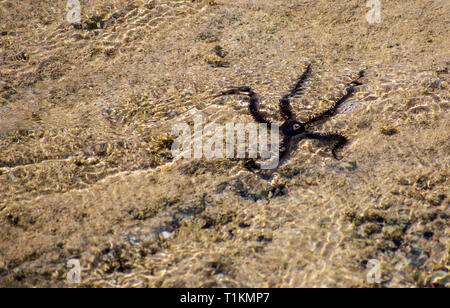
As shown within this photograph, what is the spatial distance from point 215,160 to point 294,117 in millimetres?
875

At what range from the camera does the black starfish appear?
3035mm

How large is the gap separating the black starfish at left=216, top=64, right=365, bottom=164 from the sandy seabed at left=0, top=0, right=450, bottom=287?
68 mm

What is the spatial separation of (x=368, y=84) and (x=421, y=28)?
134cm

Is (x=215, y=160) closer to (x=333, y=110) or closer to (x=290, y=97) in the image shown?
(x=290, y=97)

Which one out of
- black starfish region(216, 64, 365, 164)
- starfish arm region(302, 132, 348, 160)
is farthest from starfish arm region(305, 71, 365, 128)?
starfish arm region(302, 132, 348, 160)

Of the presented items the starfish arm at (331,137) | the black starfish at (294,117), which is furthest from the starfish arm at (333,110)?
the starfish arm at (331,137)

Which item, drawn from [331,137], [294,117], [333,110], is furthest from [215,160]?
[333,110]

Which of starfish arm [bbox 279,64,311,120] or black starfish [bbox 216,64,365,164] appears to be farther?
starfish arm [bbox 279,64,311,120]

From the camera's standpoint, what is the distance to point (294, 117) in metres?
3.26

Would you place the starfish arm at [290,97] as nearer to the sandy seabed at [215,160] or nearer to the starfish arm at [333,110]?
the sandy seabed at [215,160]

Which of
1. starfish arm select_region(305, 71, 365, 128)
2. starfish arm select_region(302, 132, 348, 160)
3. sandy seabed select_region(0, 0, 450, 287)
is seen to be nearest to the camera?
sandy seabed select_region(0, 0, 450, 287)

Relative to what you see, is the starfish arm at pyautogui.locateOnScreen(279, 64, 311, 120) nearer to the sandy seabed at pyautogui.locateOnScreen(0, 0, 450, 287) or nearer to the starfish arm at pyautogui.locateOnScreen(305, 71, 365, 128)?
the sandy seabed at pyautogui.locateOnScreen(0, 0, 450, 287)

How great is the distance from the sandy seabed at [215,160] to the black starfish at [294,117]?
0.07 meters
